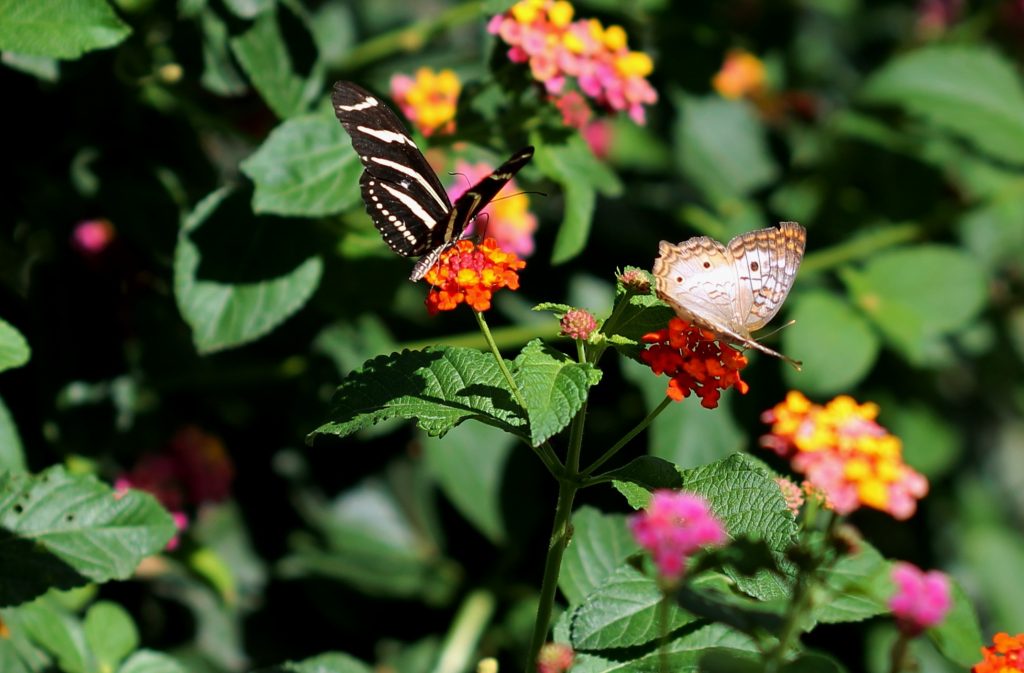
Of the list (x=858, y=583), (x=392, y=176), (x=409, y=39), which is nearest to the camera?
(x=858, y=583)

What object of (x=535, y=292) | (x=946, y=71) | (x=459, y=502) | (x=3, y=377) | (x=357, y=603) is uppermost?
(x=3, y=377)

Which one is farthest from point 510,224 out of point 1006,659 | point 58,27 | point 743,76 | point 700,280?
point 743,76

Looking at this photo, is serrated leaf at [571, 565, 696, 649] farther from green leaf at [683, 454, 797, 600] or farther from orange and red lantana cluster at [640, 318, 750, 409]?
orange and red lantana cluster at [640, 318, 750, 409]

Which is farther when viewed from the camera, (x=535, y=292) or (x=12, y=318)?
(x=535, y=292)

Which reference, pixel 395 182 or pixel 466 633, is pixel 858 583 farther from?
pixel 466 633

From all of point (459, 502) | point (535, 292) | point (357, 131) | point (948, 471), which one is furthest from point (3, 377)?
point (948, 471)

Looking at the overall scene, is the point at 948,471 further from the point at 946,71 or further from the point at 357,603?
the point at 357,603
